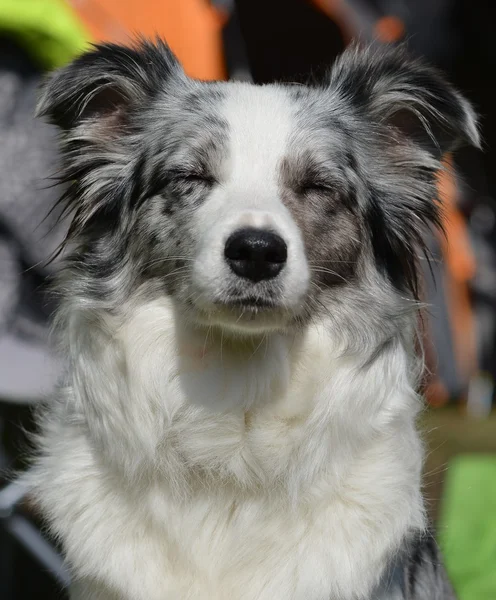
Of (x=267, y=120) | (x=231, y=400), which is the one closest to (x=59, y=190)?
(x=267, y=120)

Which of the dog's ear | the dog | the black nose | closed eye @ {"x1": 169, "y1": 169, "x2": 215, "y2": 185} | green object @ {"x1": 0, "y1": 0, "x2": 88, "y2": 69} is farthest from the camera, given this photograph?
green object @ {"x1": 0, "y1": 0, "x2": 88, "y2": 69}

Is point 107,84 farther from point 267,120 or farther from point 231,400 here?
point 231,400

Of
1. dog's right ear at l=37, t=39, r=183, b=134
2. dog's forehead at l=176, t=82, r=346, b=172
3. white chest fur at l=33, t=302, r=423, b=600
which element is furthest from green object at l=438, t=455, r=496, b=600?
dog's right ear at l=37, t=39, r=183, b=134

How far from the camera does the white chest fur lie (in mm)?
2658

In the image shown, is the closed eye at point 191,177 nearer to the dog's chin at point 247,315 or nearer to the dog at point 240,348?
the dog at point 240,348

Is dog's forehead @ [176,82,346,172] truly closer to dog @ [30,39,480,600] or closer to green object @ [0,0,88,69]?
dog @ [30,39,480,600]

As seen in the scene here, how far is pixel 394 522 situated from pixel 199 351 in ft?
2.65

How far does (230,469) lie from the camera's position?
8.82ft

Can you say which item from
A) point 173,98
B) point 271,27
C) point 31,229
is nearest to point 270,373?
point 173,98

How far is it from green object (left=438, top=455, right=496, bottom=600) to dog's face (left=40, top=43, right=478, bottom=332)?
4.74 feet

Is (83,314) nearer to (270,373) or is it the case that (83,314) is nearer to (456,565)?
(270,373)

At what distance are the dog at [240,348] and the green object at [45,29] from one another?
88 cm

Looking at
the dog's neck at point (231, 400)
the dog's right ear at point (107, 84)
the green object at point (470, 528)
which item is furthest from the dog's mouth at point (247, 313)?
the green object at point (470, 528)

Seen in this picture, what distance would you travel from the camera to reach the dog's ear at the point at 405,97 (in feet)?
9.38
